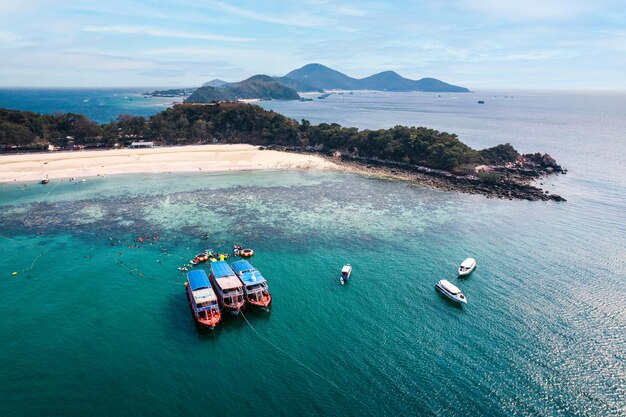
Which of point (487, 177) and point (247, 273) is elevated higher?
point (487, 177)

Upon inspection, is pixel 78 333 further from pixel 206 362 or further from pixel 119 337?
pixel 206 362

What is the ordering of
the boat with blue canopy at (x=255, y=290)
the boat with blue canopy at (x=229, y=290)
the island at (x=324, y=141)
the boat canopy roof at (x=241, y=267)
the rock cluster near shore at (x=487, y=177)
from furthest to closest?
the island at (x=324, y=141) < the rock cluster near shore at (x=487, y=177) < the boat canopy roof at (x=241, y=267) < the boat with blue canopy at (x=255, y=290) < the boat with blue canopy at (x=229, y=290)

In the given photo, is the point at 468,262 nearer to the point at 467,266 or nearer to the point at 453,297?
the point at 467,266

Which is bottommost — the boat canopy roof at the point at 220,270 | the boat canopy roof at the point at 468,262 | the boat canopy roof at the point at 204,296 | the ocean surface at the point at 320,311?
the ocean surface at the point at 320,311

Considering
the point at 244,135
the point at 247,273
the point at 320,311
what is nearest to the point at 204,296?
the point at 247,273

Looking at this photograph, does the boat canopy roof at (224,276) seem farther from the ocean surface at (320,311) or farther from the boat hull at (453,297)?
the boat hull at (453,297)

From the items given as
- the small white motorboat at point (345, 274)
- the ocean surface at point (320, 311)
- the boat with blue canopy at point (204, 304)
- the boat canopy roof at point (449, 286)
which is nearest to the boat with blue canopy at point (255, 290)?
the ocean surface at point (320, 311)
